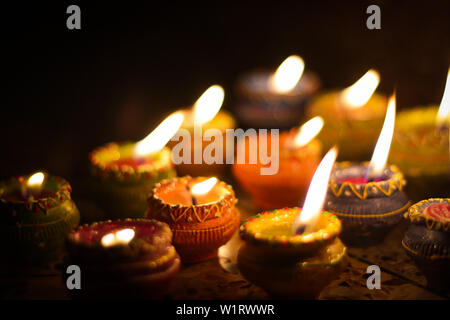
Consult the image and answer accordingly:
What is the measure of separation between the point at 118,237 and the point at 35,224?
1.62 ft

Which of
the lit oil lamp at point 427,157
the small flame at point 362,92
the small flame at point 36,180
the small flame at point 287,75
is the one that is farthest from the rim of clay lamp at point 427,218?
the small flame at point 287,75

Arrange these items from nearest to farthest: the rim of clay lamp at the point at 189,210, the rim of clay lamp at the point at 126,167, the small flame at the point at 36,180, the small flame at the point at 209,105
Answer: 1. the rim of clay lamp at the point at 189,210
2. the small flame at the point at 36,180
3. the rim of clay lamp at the point at 126,167
4. the small flame at the point at 209,105

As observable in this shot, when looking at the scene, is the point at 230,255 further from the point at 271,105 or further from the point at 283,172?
the point at 271,105

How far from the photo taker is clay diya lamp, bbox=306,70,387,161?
127 inches

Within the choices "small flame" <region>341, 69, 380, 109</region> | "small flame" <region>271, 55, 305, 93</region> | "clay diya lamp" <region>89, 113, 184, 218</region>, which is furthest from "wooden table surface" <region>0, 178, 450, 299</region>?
"small flame" <region>271, 55, 305, 93</region>

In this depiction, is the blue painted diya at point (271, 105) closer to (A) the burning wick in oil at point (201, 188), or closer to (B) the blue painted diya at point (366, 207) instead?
(B) the blue painted diya at point (366, 207)

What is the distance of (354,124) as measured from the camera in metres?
3.22

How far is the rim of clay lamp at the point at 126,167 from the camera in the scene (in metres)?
2.66

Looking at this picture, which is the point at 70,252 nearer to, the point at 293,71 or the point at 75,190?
the point at 75,190

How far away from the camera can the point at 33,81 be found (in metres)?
3.83

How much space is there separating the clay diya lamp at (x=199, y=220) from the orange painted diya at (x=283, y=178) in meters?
0.34

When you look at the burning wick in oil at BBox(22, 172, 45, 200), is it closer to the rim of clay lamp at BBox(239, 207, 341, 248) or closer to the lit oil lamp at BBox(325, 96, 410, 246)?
the rim of clay lamp at BBox(239, 207, 341, 248)
